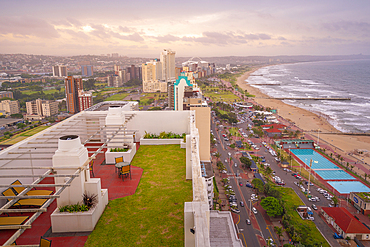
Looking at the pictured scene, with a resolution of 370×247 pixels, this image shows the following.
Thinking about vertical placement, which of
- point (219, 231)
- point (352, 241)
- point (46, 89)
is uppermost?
point (46, 89)

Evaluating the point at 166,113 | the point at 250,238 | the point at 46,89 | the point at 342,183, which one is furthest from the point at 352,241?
the point at 46,89

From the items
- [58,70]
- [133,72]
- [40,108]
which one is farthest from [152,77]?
[40,108]

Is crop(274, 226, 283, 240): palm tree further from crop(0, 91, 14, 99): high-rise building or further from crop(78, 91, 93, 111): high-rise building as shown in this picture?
crop(0, 91, 14, 99): high-rise building

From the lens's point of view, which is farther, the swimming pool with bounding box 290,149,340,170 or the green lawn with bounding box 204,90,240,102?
the green lawn with bounding box 204,90,240,102

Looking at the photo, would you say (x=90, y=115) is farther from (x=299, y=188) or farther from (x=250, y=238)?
(x=299, y=188)

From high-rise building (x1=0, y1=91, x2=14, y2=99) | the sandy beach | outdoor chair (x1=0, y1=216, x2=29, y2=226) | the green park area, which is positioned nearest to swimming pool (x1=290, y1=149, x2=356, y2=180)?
the sandy beach

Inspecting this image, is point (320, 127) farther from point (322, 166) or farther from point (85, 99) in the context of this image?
point (85, 99)

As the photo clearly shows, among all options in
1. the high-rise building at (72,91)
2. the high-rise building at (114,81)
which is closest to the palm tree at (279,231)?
the high-rise building at (72,91)
